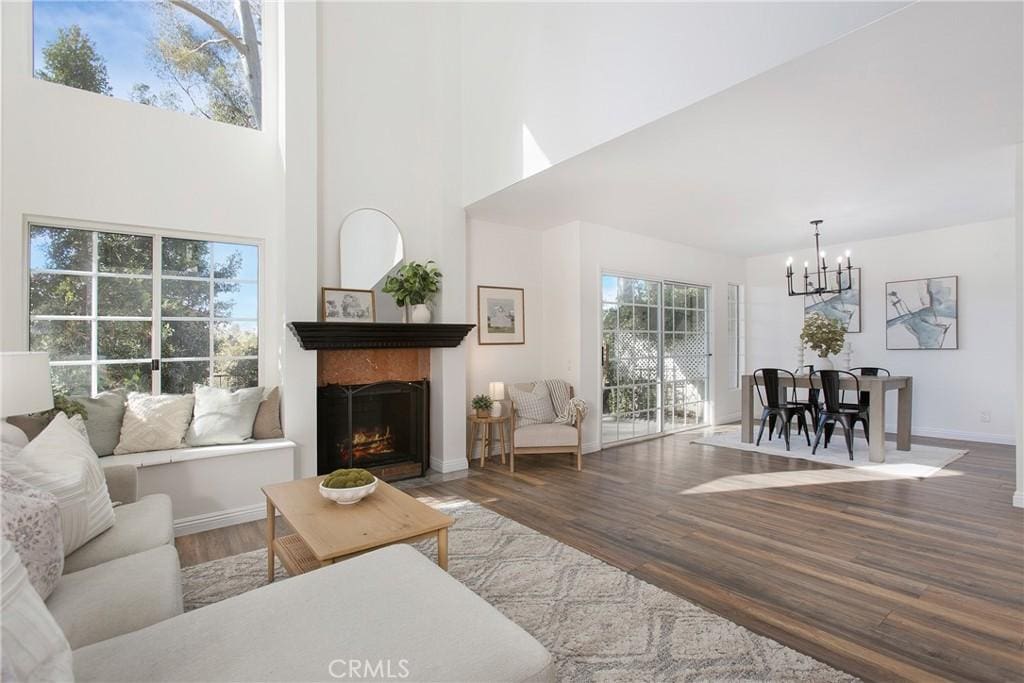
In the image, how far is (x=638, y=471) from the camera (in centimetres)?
453

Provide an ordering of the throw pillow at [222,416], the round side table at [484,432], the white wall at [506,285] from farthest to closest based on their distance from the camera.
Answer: the white wall at [506,285]
the round side table at [484,432]
the throw pillow at [222,416]

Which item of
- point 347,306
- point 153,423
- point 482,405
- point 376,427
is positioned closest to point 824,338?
point 482,405

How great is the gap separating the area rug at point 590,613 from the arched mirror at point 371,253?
2221mm

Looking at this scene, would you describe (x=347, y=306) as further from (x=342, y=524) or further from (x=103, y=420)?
(x=342, y=524)

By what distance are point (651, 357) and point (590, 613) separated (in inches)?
172

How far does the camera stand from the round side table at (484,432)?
4707mm

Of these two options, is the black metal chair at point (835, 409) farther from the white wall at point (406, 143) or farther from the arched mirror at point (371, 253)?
the arched mirror at point (371, 253)

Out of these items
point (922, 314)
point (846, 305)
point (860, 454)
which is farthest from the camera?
point (846, 305)

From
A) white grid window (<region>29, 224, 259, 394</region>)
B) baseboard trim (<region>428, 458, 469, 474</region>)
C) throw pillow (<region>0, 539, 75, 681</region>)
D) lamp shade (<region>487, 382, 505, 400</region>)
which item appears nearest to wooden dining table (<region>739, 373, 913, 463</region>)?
lamp shade (<region>487, 382, 505, 400</region>)

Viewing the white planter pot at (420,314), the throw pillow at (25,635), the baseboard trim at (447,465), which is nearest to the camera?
the throw pillow at (25,635)

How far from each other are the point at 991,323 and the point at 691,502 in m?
4.74

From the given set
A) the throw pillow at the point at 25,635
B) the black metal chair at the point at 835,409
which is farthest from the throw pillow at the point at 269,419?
the black metal chair at the point at 835,409

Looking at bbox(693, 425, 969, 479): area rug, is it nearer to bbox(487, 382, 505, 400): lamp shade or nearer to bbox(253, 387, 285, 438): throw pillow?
bbox(487, 382, 505, 400): lamp shade

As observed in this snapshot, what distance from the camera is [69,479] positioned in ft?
5.80
